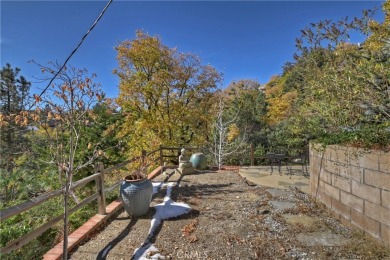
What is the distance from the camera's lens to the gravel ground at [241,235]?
11.1 ft

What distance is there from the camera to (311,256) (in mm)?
3299

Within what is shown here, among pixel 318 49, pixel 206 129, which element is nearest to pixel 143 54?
pixel 206 129

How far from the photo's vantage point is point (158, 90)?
12.5 m

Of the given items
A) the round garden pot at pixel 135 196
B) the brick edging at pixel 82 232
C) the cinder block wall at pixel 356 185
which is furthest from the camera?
the round garden pot at pixel 135 196

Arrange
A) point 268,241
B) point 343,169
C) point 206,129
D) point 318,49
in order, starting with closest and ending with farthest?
point 268,241 → point 343,169 → point 318,49 → point 206,129

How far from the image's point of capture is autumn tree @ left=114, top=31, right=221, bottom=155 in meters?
12.1

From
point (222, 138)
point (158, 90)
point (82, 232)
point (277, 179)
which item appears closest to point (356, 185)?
point (277, 179)

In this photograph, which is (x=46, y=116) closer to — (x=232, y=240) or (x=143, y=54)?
(x=232, y=240)

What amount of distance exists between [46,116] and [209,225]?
3.04 m

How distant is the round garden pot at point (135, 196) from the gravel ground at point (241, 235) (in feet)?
0.58
